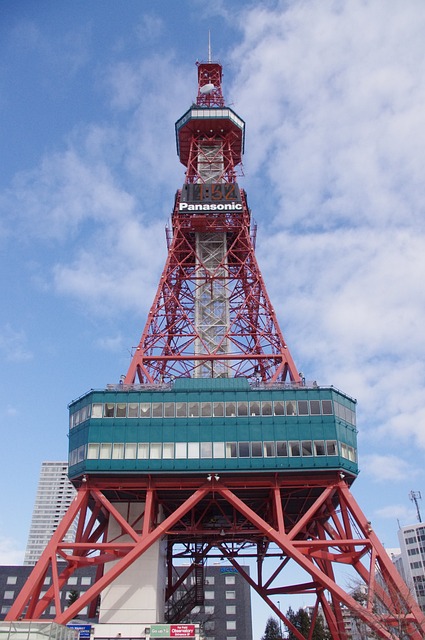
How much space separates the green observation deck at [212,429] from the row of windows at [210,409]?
77 mm

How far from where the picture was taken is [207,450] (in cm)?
4394

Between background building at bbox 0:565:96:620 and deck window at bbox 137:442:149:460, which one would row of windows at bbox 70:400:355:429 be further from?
background building at bbox 0:565:96:620

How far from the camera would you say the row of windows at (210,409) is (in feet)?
149

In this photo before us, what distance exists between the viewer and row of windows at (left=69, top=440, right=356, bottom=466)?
4369 centimetres

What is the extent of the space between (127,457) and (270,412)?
1125 centimetres

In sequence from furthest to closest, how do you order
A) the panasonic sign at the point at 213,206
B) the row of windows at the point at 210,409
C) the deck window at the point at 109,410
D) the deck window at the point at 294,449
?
1. the panasonic sign at the point at 213,206
2. the deck window at the point at 109,410
3. the row of windows at the point at 210,409
4. the deck window at the point at 294,449

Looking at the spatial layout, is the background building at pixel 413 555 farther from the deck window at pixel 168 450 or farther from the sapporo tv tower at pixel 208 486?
the deck window at pixel 168 450

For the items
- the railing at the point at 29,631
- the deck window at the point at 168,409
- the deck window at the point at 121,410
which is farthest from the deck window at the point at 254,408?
the railing at the point at 29,631

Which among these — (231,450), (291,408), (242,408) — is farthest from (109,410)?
(291,408)

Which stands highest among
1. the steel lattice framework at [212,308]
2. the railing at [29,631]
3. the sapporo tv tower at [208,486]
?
the steel lattice framework at [212,308]

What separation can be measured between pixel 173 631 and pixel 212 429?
45.2ft

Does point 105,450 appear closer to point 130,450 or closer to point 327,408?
point 130,450

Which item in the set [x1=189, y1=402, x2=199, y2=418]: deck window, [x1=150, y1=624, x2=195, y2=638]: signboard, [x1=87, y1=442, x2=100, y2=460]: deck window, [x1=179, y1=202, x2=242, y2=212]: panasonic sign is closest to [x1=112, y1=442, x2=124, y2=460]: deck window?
[x1=87, y1=442, x2=100, y2=460]: deck window

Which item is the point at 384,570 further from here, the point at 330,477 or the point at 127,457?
the point at 127,457
